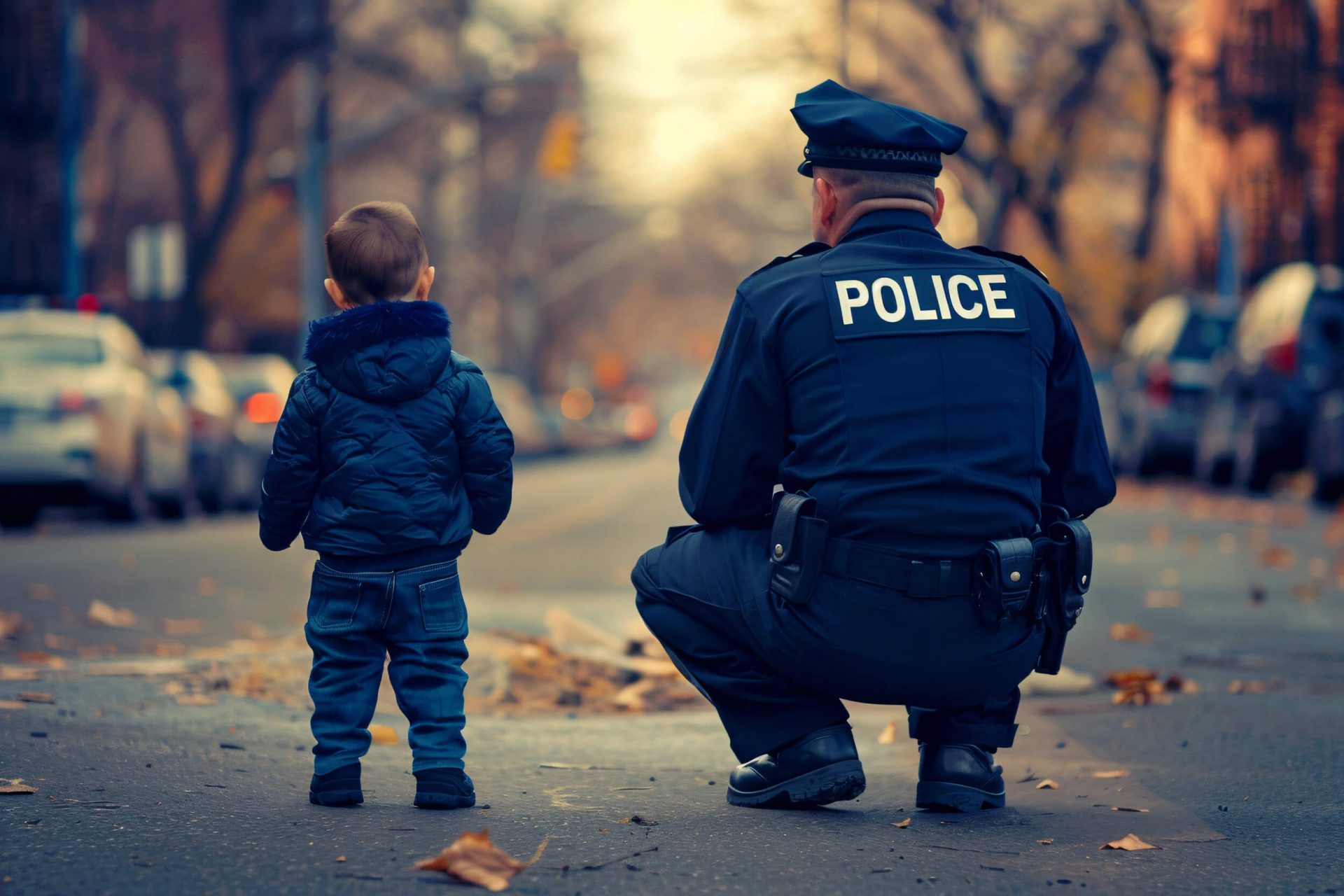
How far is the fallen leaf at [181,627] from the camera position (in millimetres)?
8781

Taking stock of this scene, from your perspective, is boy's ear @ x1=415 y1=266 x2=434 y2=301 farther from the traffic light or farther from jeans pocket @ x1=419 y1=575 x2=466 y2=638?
the traffic light

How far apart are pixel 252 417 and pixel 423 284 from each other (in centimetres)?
1674

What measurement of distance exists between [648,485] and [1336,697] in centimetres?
2392

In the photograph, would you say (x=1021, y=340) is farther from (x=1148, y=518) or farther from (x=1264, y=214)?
(x=1264, y=214)

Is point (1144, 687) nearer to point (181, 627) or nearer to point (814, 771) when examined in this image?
point (814, 771)

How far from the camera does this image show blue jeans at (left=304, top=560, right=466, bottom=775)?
4586 mm

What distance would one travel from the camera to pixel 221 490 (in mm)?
19875

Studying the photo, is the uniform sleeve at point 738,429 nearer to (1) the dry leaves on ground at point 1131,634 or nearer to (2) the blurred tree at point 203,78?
(1) the dry leaves on ground at point 1131,634

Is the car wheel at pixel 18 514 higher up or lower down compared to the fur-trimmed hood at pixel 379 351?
lower down

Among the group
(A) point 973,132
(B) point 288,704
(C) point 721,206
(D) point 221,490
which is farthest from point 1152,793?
(C) point 721,206

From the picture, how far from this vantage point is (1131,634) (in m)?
8.75

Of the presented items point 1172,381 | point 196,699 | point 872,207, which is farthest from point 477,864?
point 1172,381

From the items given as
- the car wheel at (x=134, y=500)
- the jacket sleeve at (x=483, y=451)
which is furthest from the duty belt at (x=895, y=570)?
the car wheel at (x=134, y=500)

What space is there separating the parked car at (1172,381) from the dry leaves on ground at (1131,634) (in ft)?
39.4
